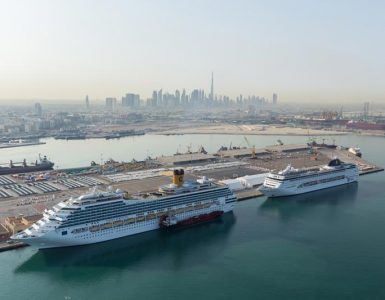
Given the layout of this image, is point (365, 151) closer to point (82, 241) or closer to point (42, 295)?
point (82, 241)


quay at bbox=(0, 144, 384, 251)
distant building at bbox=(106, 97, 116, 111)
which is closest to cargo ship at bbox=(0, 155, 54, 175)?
quay at bbox=(0, 144, 384, 251)

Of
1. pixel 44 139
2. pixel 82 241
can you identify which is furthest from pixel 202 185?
pixel 44 139

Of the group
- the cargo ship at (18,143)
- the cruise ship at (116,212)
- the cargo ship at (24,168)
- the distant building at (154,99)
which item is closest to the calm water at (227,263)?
the cruise ship at (116,212)

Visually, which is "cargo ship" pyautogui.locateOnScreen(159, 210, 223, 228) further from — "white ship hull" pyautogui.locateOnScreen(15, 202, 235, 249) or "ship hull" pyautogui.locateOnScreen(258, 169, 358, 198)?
"ship hull" pyautogui.locateOnScreen(258, 169, 358, 198)

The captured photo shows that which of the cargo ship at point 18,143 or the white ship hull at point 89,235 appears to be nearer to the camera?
the white ship hull at point 89,235

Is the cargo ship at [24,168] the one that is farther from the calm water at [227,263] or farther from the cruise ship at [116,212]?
the calm water at [227,263]

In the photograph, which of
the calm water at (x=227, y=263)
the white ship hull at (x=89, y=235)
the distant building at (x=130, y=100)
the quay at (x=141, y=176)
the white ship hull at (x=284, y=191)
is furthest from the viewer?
the distant building at (x=130, y=100)
